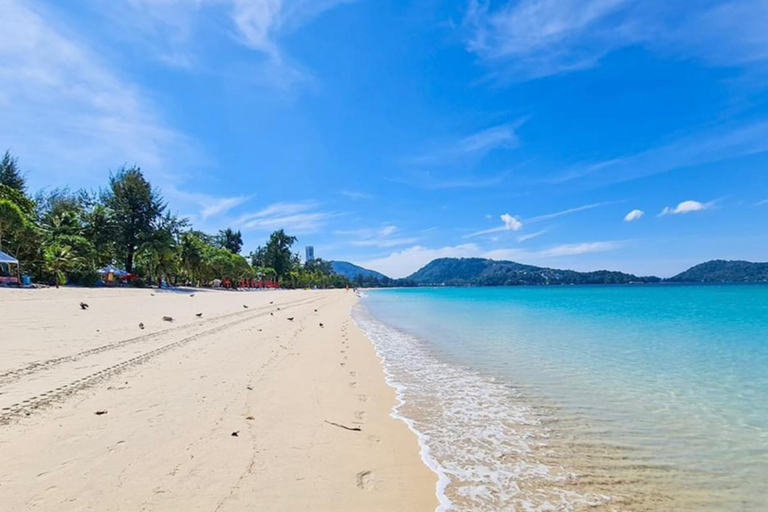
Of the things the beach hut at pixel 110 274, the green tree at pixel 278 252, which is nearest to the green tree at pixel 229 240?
the green tree at pixel 278 252

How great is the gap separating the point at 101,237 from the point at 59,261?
12.6 metres

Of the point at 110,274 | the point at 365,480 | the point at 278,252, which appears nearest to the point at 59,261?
the point at 110,274

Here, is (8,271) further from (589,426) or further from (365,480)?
(589,426)

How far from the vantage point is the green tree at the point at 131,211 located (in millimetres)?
45062

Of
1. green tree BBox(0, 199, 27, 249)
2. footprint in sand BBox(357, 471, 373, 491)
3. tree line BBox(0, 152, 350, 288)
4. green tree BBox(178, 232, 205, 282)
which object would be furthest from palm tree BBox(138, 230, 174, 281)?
footprint in sand BBox(357, 471, 373, 491)

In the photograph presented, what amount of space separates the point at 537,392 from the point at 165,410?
622cm

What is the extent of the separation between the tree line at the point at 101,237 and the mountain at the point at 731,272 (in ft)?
680

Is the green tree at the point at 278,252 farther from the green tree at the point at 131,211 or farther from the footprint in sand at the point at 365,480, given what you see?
the footprint in sand at the point at 365,480

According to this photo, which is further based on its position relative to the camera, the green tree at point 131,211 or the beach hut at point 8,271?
the green tree at point 131,211

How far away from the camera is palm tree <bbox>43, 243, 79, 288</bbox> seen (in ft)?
108

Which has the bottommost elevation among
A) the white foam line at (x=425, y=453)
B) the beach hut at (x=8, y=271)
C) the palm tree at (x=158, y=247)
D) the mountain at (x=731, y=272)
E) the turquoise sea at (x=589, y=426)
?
the turquoise sea at (x=589, y=426)

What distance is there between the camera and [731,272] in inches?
7008

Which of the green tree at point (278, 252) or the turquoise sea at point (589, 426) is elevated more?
the green tree at point (278, 252)

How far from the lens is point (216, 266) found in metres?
69.8
